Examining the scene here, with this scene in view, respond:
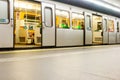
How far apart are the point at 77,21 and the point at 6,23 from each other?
14.5 feet

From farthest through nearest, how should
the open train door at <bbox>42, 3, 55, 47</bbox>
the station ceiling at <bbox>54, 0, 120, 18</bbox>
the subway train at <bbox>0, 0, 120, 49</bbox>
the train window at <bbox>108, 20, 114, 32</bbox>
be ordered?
the train window at <bbox>108, 20, 114, 32</bbox> < the station ceiling at <bbox>54, 0, 120, 18</bbox> < the open train door at <bbox>42, 3, 55, 47</bbox> < the subway train at <bbox>0, 0, 120, 49</bbox>

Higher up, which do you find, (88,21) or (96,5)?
(96,5)

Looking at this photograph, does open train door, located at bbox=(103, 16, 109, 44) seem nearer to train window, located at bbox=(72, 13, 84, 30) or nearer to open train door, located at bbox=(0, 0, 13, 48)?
train window, located at bbox=(72, 13, 84, 30)

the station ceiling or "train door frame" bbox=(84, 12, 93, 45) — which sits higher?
the station ceiling

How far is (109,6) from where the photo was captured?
42.2ft

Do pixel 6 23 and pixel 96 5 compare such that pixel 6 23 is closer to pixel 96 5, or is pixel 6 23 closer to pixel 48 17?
pixel 48 17

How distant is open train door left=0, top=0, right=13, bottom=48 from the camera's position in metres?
6.89

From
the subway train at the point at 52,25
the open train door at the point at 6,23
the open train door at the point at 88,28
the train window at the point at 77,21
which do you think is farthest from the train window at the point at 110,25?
the open train door at the point at 6,23

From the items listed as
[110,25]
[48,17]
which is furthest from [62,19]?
[110,25]

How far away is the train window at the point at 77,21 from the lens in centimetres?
1023

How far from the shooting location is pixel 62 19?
9.59m

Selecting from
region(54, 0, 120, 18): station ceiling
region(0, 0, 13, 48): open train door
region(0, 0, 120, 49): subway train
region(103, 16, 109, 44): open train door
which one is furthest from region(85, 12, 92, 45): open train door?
region(0, 0, 13, 48): open train door

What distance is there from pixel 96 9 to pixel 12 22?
571 cm

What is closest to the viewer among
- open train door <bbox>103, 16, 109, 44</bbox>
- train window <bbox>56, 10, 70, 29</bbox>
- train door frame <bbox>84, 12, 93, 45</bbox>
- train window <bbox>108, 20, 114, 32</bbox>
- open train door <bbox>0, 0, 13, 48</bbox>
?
open train door <bbox>0, 0, 13, 48</bbox>
